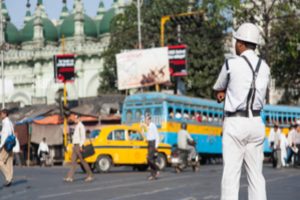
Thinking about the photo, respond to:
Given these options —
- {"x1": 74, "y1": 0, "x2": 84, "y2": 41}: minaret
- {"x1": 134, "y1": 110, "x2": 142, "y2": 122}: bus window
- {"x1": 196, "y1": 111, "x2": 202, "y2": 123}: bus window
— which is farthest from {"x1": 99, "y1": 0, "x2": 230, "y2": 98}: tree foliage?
{"x1": 74, "y1": 0, "x2": 84, "y2": 41}: minaret

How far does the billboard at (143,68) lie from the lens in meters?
53.0

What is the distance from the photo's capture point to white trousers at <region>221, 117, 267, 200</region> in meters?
8.53

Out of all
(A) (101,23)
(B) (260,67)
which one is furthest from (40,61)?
Answer: (B) (260,67)

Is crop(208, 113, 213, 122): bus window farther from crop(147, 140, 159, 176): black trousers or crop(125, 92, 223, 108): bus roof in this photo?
crop(147, 140, 159, 176): black trousers

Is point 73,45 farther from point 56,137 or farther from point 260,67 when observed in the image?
point 260,67

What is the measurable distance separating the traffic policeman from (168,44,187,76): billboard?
145ft

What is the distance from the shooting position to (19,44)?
12594cm

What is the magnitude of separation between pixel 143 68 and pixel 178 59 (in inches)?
89.5

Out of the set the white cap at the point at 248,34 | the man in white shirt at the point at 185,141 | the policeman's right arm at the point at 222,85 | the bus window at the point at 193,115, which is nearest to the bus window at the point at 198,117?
the bus window at the point at 193,115

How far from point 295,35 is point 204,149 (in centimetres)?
1316

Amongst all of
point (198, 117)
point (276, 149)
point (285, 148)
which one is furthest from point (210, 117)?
point (276, 149)

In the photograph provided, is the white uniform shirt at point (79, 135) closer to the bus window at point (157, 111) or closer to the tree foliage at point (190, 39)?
the bus window at point (157, 111)

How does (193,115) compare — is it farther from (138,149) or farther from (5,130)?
(5,130)

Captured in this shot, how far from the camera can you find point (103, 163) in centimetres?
2912
